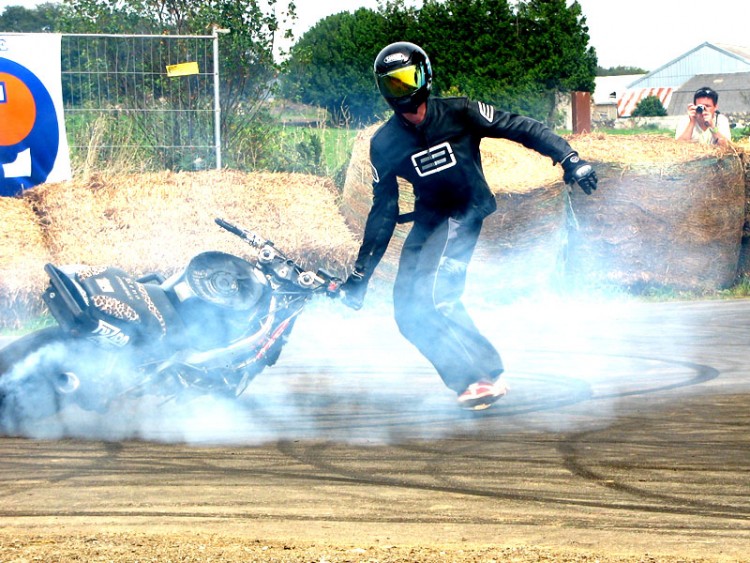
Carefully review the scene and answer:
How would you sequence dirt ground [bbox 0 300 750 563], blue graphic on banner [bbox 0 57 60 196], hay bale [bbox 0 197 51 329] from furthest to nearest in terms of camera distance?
blue graphic on banner [bbox 0 57 60 196] < hay bale [bbox 0 197 51 329] < dirt ground [bbox 0 300 750 563]

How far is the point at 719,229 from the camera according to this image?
12250mm

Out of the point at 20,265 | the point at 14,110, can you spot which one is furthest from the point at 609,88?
the point at 20,265

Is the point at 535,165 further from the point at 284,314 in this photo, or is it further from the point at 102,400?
the point at 102,400

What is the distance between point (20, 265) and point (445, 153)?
16.1ft

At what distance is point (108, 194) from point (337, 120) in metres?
6.66

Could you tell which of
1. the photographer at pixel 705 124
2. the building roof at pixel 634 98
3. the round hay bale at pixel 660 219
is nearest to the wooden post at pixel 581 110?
the photographer at pixel 705 124

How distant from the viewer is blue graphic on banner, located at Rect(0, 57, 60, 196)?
11.9 m

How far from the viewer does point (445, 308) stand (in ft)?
22.3

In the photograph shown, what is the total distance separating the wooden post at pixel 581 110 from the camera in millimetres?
20250

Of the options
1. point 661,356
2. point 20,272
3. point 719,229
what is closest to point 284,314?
point 661,356

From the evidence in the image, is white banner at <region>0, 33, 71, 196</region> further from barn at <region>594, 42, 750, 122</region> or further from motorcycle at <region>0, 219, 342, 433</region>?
barn at <region>594, 42, 750, 122</region>

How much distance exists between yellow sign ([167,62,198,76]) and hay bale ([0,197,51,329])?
2.65 m

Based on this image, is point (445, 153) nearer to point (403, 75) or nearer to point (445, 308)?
point (403, 75)

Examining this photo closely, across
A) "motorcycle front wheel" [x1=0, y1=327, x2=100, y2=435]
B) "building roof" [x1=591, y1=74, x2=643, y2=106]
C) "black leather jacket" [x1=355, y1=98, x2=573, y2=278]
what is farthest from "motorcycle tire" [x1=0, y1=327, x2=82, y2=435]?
"building roof" [x1=591, y1=74, x2=643, y2=106]
